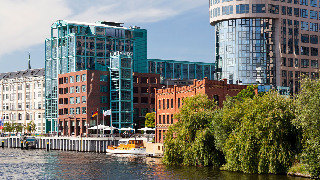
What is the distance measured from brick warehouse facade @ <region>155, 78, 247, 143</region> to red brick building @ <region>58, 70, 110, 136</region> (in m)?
57.4

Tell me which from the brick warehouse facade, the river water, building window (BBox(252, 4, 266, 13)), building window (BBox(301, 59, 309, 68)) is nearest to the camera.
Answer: the river water

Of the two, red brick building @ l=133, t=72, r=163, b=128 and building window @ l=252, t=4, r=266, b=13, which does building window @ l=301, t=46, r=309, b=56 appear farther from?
red brick building @ l=133, t=72, r=163, b=128

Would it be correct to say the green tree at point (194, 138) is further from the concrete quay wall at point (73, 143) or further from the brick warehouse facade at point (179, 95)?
the concrete quay wall at point (73, 143)

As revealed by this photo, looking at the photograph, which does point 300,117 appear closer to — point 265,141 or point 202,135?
A: point 265,141

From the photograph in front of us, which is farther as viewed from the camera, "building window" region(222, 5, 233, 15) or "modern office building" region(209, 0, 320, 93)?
"building window" region(222, 5, 233, 15)

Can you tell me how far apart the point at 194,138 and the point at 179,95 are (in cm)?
2881

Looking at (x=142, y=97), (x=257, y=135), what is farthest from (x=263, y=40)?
(x=257, y=135)

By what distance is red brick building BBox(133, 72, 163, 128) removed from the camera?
196m

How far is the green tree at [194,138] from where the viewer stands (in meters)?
81.5

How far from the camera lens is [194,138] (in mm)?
85438

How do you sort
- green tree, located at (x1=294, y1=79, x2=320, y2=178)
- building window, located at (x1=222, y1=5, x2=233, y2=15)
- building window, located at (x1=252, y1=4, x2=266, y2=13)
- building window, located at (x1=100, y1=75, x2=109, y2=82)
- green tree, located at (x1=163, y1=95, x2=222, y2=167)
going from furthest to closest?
1. building window, located at (x1=100, y1=75, x2=109, y2=82)
2. building window, located at (x1=222, y1=5, x2=233, y2=15)
3. building window, located at (x1=252, y1=4, x2=266, y2=13)
4. green tree, located at (x1=163, y1=95, x2=222, y2=167)
5. green tree, located at (x1=294, y1=79, x2=320, y2=178)

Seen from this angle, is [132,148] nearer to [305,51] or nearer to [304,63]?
[304,63]

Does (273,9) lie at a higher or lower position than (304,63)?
higher

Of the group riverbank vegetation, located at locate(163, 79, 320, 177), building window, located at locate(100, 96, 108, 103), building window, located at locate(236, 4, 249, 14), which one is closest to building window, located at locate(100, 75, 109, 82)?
building window, located at locate(100, 96, 108, 103)
